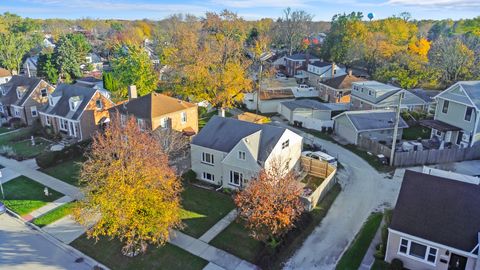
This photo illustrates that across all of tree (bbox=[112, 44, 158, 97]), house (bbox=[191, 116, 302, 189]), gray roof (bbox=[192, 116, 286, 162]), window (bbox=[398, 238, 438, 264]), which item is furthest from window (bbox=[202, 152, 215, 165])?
tree (bbox=[112, 44, 158, 97])

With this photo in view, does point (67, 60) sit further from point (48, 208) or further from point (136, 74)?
point (48, 208)

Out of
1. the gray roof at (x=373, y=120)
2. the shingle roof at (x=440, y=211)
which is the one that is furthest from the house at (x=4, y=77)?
the shingle roof at (x=440, y=211)

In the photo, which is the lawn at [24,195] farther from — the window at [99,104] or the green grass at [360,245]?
the green grass at [360,245]

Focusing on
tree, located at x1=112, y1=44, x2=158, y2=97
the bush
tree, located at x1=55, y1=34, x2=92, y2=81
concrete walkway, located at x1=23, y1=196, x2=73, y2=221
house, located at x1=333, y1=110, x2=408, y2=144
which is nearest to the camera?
the bush

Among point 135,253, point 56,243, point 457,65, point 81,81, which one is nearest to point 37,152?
point 56,243

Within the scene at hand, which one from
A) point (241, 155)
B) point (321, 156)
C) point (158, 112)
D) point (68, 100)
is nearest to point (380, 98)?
point (321, 156)

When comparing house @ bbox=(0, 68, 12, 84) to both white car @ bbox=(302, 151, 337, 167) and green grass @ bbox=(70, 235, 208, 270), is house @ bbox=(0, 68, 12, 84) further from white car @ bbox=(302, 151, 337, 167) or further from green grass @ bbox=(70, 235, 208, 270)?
white car @ bbox=(302, 151, 337, 167)

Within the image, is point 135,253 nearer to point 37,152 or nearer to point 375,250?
point 375,250
